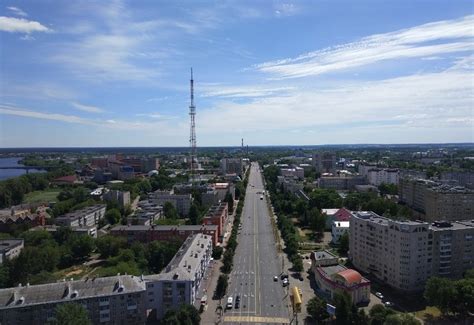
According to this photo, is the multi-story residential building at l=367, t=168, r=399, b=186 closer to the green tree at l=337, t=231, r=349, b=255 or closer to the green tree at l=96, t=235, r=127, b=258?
the green tree at l=337, t=231, r=349, b=255

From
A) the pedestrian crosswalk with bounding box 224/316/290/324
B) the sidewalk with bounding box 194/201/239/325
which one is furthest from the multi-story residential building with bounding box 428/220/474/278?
the sidewalk with bounding box 194/201/239/325

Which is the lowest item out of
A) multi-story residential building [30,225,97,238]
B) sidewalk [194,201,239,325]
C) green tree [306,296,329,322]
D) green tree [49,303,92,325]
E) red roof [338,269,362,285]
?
sidewalk [194,201,239,325]

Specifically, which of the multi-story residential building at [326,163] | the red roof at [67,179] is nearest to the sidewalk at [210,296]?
the red roof at [67,179]

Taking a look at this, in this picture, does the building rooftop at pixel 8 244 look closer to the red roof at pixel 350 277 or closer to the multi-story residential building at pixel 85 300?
the multi-story residential building at pixel 85 300

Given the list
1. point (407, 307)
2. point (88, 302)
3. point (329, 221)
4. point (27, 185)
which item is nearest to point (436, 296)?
point (407, 307)

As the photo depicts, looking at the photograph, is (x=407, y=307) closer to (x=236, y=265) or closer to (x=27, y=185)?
(x=236, y=265)
